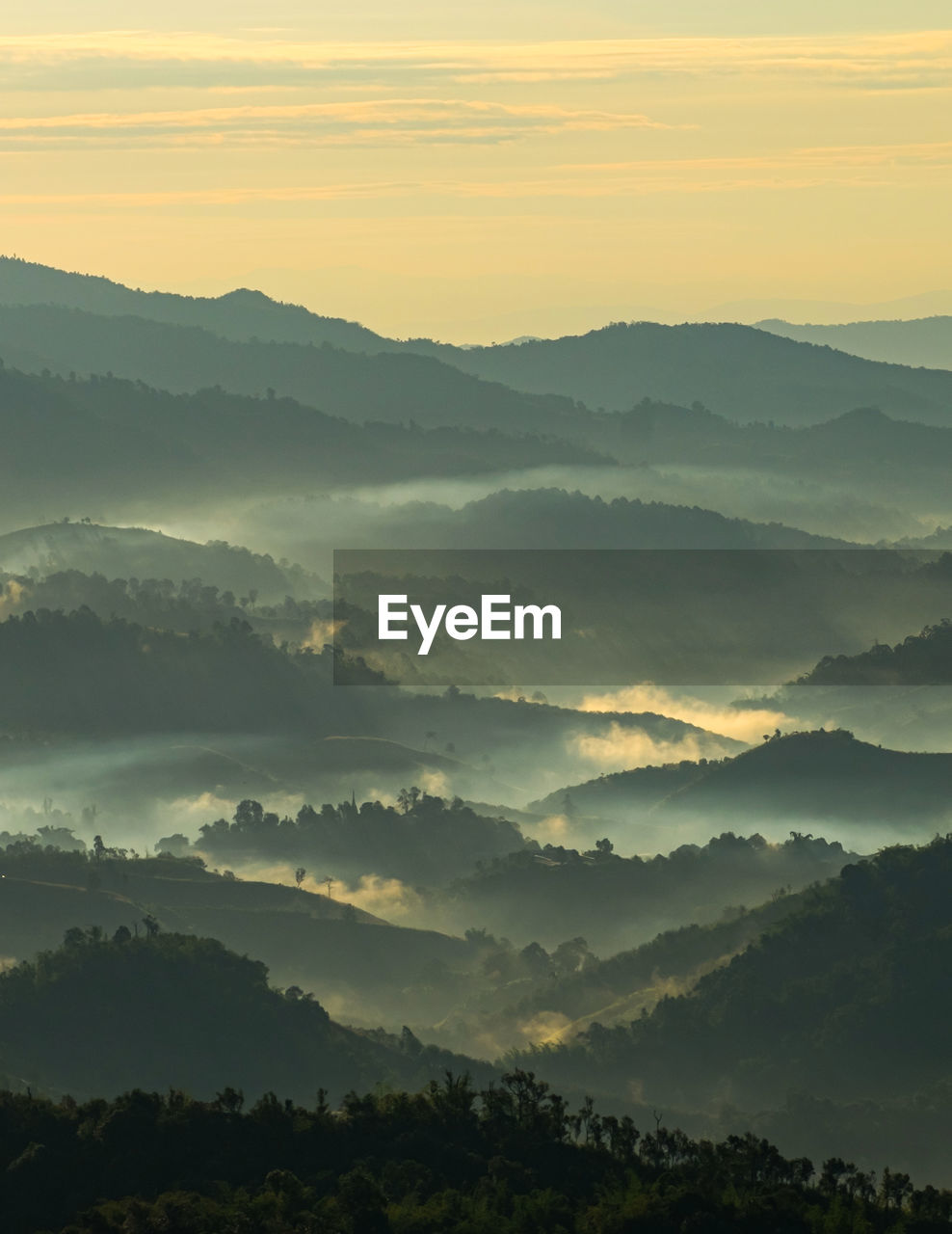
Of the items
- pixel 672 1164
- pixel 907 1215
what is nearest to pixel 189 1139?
pixel 672 1164

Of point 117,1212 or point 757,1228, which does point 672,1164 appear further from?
point 117,1212

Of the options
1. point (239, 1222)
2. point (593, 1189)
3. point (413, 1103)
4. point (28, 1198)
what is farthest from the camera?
point (413, 1103)

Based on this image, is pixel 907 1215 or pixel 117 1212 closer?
pixel 117 1212

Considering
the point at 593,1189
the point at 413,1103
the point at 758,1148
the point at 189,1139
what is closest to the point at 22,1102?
the point at 189,1139

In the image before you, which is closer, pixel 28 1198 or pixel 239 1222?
pixel 239 1222

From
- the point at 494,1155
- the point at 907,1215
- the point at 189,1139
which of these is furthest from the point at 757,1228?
the point at 189,1139

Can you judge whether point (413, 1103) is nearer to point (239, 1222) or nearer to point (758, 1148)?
point (758, 1148)

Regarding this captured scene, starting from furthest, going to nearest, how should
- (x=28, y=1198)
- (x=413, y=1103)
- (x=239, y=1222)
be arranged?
(x=413, y=1103), (x=28, y=1198), (x=239, y=1222)

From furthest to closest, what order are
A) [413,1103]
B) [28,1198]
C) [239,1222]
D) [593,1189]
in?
1. [413,1103]
2. [593,1189]
3. [28,1198]
4. [239,1222]

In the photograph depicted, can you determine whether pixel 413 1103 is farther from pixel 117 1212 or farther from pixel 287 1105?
pixel 117 1212
